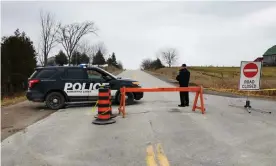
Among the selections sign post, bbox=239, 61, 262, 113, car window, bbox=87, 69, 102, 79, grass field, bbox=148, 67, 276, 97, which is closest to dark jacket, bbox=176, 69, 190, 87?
sign post, bbox=239, 61, 262, 113

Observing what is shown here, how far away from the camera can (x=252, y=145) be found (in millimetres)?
6773

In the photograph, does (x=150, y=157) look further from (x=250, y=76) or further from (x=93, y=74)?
(x=250, y=76)

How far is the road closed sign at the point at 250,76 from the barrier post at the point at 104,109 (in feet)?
19.9

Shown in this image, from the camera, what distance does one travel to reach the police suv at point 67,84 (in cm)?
1318

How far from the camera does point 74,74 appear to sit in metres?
13.6

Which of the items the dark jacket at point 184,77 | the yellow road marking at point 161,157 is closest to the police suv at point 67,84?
the dark jacket at point 184,77

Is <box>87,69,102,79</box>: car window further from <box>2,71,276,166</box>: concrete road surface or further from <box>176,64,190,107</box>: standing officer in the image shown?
<box>176,64,190,107</box>: standing officer

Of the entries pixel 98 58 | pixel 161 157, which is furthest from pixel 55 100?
pixel 98 58

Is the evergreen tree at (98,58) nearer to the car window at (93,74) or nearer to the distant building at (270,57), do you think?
the distant building at (270,57)

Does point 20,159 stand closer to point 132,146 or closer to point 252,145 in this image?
point 132,146

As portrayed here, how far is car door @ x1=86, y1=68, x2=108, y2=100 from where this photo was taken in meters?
13.4

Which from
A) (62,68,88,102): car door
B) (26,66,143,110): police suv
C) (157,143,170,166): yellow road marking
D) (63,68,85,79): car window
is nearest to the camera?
(157,143,170,166): yellow road marking

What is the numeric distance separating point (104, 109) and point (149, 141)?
2863mm

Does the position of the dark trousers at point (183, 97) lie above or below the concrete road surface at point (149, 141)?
A: above
